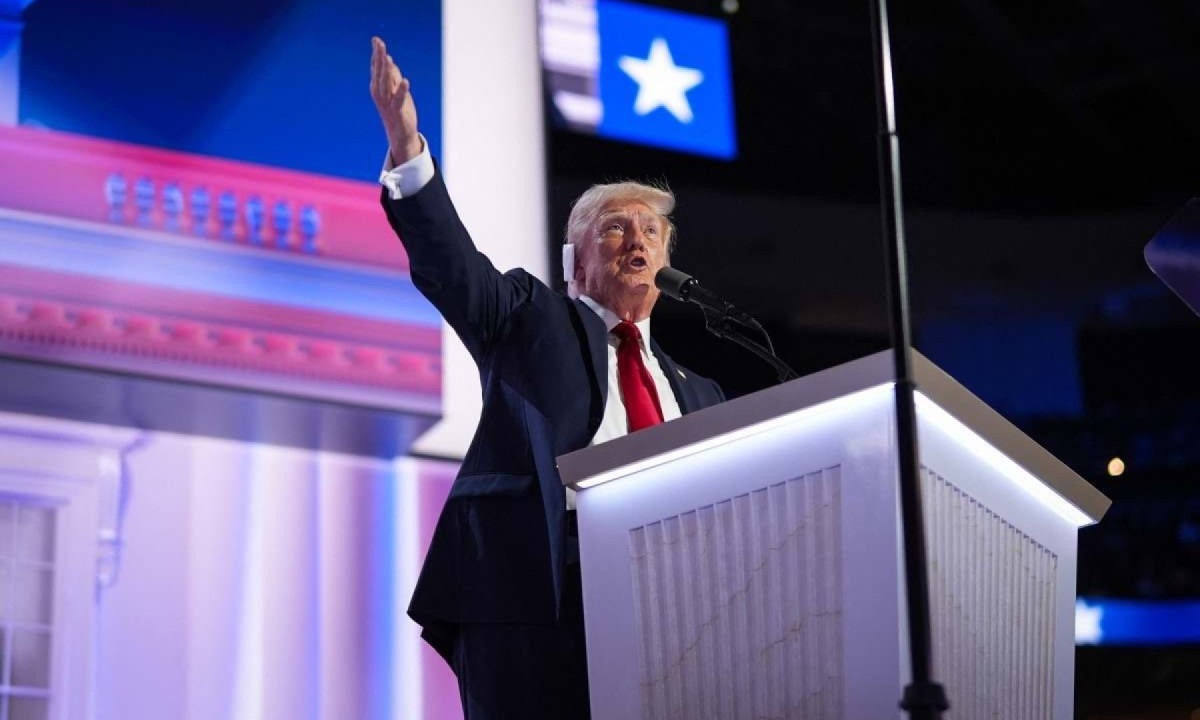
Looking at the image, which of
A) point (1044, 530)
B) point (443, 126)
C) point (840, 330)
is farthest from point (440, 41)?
point (840, 330)

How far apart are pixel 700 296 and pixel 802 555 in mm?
613

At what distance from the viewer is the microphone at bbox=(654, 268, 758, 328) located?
212 cm

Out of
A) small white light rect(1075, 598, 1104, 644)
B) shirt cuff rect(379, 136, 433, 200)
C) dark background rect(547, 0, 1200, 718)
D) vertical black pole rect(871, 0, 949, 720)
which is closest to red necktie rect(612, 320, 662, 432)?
shirt cuff rect(379, 136, 433, 200)

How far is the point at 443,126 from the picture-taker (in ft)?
10.7

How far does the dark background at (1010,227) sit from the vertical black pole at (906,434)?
3.20 meters

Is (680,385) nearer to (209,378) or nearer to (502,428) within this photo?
(502,428)

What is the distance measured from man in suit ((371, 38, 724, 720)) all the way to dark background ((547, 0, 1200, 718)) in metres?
2.71

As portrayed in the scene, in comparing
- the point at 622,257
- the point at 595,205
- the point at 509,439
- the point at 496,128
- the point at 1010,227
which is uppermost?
the point at 1010,227

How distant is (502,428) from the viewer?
206cm

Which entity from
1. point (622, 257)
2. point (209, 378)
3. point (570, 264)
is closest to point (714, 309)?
point (622, 257)

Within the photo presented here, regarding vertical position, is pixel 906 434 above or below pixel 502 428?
below

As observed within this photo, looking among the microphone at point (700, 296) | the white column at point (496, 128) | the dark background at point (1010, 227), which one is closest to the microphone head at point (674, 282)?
the microphone at point (700, 296)

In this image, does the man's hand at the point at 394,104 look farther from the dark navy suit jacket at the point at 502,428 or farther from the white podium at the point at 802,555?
the white podium at the point at 802,555

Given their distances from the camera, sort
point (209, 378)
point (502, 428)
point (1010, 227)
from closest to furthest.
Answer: point (502, 428) < point (209, 378) < point (1010, 227)
